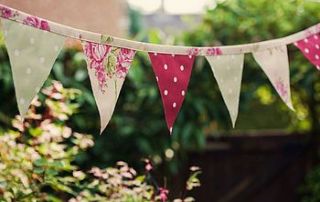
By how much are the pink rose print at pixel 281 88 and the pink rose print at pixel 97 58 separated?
979mm

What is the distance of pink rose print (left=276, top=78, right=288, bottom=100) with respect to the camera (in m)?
3.04

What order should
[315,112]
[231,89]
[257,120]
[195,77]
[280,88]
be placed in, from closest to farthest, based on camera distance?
1. [231,89]
2. [280,88]
3. [195,77]
4. [315,112]
5. [257,120]

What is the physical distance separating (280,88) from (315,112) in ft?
7.14

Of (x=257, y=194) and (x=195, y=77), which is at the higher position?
(x=195, y=77)

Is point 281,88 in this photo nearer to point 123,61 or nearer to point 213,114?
point 123,61

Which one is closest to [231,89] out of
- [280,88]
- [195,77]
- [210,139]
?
[280,88]

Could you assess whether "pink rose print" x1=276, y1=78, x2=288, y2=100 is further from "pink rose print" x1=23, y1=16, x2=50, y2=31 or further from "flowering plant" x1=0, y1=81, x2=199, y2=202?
"pink rose print" x1=23, y1=16, x2=50, y2=31

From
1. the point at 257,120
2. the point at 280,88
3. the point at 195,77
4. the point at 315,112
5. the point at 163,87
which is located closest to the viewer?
the point at 163,87

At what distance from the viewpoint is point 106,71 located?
2.39m

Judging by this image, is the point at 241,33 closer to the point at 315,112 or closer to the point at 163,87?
the point at 315,112

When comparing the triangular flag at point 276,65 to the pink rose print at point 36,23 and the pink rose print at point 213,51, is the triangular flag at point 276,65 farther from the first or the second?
the pink rose print at point 36,23

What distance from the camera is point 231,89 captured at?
2848 millimetres

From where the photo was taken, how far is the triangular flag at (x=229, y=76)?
9.18 feet

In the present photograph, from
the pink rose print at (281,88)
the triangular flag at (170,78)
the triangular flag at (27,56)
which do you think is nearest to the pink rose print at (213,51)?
the triangular flag at (170,78)
